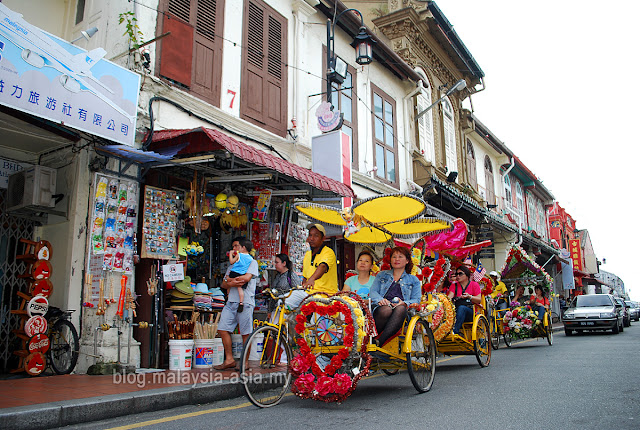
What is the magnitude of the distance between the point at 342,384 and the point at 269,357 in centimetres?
82

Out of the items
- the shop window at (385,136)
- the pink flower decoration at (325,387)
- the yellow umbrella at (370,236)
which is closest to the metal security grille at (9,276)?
the yellow umbrella at (370,236)

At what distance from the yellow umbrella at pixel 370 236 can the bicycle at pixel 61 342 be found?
13.6 feet

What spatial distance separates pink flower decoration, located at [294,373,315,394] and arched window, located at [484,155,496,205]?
21.7m

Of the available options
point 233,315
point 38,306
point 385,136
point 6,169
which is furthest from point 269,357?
point 385,136

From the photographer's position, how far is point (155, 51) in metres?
8.30

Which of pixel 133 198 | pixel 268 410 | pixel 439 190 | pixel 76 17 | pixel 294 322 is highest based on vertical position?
pixel 76 17

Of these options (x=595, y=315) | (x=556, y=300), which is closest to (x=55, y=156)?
(x=595, y=315)

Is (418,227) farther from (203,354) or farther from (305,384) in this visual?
(203,354)

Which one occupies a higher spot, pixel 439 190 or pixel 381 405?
pixel 439 190

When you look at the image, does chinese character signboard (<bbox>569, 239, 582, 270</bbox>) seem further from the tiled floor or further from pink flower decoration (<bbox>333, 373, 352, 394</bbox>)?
pink flower decoration (<bbox>333, 373, 352, 394</bbox>)

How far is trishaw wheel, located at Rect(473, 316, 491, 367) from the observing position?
8.09 m

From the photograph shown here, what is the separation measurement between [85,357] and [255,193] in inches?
160

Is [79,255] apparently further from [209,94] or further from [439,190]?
[439,190]

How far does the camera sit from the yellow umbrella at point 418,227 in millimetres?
7574
